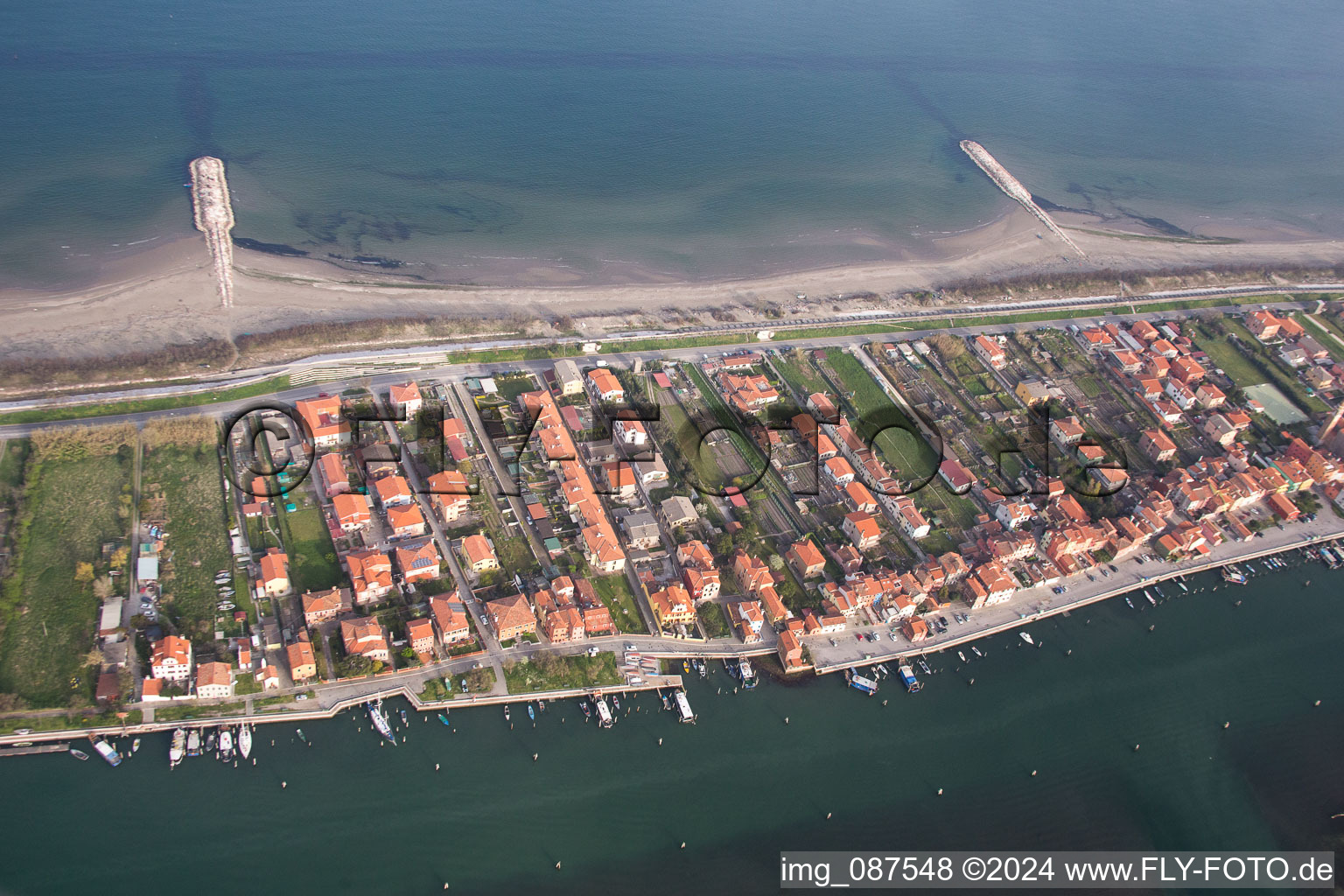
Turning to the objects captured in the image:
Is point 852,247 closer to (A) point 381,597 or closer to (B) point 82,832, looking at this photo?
(A) point 381,597

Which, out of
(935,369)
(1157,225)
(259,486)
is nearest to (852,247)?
(935,369)

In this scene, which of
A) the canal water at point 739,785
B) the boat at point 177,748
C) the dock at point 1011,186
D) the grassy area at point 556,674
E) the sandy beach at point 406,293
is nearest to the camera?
the canal water at point 739,785

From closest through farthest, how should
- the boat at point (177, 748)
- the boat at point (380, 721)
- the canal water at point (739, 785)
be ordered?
the canal water at point (739, 785) → the boat at point (177, 748) → the boat at point (380, 721)

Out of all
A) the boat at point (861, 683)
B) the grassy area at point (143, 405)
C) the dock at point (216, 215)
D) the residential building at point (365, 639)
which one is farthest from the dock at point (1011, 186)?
the dock at point (216, 215)

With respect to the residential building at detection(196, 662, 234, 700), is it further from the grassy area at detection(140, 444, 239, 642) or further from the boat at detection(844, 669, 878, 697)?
the boat at detection(844, 669, 878, 697)

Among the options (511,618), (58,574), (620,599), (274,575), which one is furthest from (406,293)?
(511,618)

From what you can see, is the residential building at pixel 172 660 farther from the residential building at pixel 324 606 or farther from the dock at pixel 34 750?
the residential building at pixel 324 606
